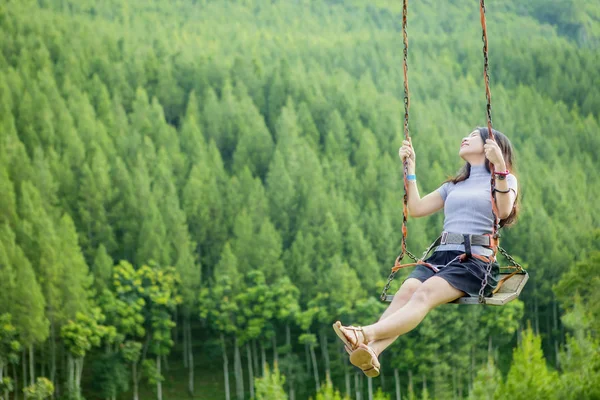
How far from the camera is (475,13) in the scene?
104188mm

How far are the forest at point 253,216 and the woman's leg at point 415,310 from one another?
992 inches

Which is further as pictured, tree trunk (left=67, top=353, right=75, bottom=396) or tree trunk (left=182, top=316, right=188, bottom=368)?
tree trunk (left=182, top=316, right=188, bottom=368)

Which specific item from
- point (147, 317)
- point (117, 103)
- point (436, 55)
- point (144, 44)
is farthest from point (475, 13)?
point (147, 317)

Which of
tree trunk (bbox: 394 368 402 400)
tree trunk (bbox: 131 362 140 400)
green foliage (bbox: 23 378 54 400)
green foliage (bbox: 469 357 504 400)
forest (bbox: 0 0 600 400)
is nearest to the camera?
green foliage (bbox: 469 357 504 400)

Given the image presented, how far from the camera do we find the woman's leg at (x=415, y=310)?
566 centimetres

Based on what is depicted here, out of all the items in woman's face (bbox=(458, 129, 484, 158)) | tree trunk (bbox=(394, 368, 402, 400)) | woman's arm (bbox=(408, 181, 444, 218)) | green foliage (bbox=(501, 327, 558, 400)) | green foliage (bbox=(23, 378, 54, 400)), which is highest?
green foliage (bbox=(23, 378, 54, 400))

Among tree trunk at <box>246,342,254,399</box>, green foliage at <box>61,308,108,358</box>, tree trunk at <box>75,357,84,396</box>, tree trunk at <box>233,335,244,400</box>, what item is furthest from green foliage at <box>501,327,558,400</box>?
green foliage at <box>61,308,108,358</box>

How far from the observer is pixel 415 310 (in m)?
5.79

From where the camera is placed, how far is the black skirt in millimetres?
6035

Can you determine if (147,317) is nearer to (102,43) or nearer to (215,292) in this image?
(215,292)

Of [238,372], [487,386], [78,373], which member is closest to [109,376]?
[78,373]

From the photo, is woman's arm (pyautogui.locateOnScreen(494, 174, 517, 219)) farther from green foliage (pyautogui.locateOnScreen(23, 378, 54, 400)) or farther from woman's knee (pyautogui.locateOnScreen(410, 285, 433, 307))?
green foliage (pyautogui.locateOnScreen(23, 378, 54, 400))

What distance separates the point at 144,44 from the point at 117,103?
14148 millimetres

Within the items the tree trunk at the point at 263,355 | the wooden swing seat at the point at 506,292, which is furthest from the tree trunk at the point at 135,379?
the wooden swing seat at the point at 506,292
